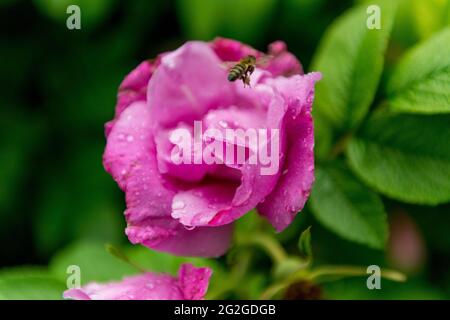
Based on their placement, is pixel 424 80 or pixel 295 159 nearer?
pixel 295 159

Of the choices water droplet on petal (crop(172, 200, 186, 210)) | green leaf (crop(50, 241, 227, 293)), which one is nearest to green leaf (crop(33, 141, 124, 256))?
green leaf (crop(50, 241, 227, 293))

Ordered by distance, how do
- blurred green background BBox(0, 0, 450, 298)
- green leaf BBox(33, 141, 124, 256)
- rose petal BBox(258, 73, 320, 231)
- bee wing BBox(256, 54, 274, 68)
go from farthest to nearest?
green leaf BBox(33, 141, 124, 256) → blurred green background BBox(0, 0, 450, 298) → bee wing BBox(256, 54, 274, 68) → rose petal BBox(258, 73, 320, 231)

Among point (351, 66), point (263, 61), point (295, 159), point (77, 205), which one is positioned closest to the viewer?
point (295, 159)

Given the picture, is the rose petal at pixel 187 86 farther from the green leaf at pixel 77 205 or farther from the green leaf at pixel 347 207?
the green leaf at pixel 77 205

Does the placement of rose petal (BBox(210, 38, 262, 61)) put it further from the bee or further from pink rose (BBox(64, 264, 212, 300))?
pink rose (BBox(64, 264, 212, 300))

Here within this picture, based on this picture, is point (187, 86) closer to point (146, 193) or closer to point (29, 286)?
point (146, 193)

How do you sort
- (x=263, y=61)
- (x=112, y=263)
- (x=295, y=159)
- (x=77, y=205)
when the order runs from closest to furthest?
1. (x=295, y=159)
2. (x=263, y=61)
3. (x=112, y=263)
4. (x=77, y=205)

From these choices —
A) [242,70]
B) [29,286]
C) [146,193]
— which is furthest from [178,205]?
[29,286]
